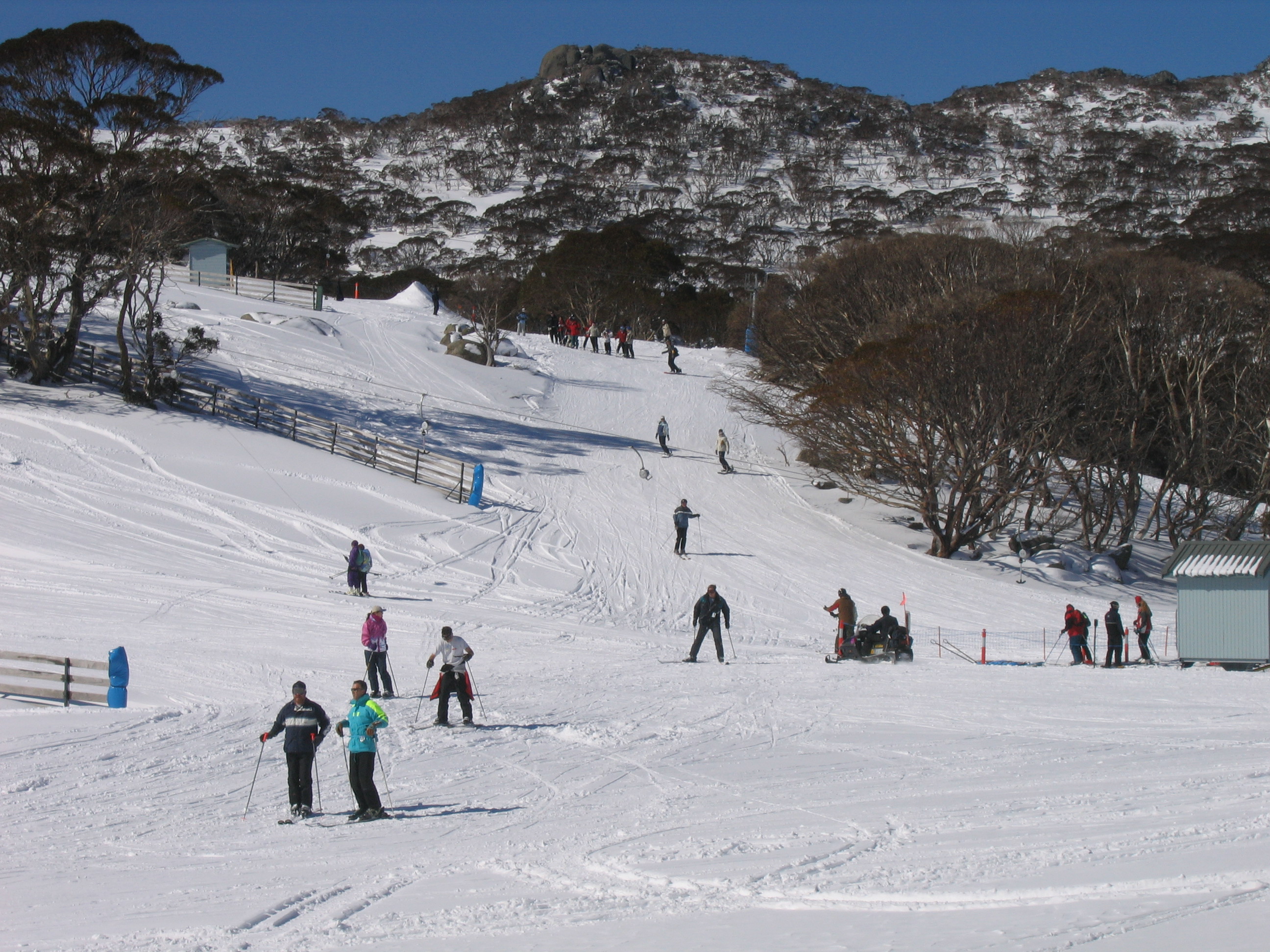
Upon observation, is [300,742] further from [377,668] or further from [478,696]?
[377,668]

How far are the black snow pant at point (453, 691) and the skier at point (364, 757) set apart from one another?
2.75 meters

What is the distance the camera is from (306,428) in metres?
30.0

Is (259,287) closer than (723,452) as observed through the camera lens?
No

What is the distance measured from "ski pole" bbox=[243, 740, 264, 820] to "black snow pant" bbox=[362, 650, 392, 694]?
7.73 ft

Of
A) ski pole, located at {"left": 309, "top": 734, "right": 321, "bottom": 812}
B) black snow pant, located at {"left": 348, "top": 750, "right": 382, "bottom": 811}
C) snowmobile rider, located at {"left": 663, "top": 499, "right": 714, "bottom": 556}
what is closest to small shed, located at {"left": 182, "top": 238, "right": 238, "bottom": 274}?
snowmobile rider, located at {"left": 663, "top": 499, "right": 714, "bottom": 556}

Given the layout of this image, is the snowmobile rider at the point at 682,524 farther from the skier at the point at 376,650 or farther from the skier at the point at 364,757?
the skier at the point at 364,757

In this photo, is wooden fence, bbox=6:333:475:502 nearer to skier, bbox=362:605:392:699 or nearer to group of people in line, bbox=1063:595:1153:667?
skier, bbox=362:605:392:699

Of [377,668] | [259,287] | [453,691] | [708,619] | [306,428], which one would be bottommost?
[377,668]

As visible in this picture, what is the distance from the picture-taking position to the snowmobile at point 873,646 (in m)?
17.3

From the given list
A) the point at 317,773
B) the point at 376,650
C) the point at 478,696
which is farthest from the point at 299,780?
the point at 376,650

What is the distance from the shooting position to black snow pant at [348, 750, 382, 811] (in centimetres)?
894

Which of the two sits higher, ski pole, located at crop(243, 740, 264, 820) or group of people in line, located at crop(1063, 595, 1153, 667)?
group of people in line, located at crop(1063, 595, 1153, 667)

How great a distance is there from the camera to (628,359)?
50.3m

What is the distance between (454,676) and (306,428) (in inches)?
781
